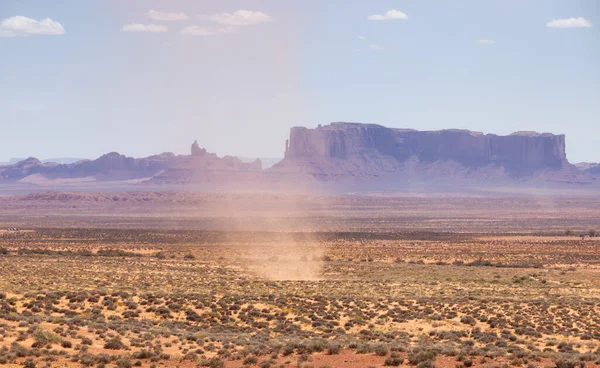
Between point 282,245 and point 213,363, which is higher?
point 213,363

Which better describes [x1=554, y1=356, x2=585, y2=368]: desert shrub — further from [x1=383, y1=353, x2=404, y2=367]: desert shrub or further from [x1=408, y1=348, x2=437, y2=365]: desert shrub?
[x1=383, y1=353, x2=404, y2=367]: desert shrub

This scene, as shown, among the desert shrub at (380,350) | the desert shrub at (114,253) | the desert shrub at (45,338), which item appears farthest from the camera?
the desert shrub at (114,253)

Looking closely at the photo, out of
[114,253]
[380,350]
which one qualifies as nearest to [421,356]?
[380,350]

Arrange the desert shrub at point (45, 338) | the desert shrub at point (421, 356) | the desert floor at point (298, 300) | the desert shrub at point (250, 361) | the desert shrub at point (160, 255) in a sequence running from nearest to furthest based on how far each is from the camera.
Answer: the desert shrub at point (421, 356) → the desert shrub at point (250, 361) → the desert shrub at point (45, 338) → the desert floor at point (298, 300) → the desert shrub at point (160, 255)

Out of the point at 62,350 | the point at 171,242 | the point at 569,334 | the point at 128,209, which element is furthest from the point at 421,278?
the point at 128,209

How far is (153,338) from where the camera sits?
78.0ft

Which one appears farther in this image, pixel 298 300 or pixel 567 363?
pixel 298 300

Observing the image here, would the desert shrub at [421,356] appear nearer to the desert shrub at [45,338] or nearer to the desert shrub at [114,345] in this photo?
the desert shrub at [114,345]

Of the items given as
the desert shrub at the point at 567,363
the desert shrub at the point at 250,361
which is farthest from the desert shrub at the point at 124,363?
the desert shrub at the point at 567,363

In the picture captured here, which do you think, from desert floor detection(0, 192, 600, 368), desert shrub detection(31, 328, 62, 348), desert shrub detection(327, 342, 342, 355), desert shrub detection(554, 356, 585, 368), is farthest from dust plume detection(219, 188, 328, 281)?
desert shrub detection(554, 356, 585, 368)

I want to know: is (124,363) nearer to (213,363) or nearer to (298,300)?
(213,363)

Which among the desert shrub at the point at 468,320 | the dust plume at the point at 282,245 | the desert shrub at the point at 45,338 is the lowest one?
the dust plume at the point at 282,245

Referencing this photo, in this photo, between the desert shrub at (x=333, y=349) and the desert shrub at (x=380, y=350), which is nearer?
the desert shrub at (x=380, y=350)

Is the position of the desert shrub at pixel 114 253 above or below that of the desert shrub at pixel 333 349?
below
